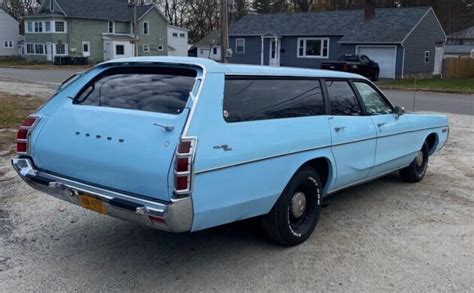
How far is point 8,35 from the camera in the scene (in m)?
72.5

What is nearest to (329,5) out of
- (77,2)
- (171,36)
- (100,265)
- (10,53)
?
(171,36)

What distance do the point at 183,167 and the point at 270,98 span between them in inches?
53.2

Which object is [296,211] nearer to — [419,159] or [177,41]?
[419,159]

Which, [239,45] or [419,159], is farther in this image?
[239,45]

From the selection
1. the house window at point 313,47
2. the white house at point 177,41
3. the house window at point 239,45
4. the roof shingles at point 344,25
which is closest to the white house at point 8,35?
the white house at point 177,41

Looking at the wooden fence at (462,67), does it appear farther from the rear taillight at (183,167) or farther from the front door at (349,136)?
the rear taillight at (183,167)

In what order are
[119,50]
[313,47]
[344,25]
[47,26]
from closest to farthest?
1. [344,25]
2. [313,47]
3. [47,26]
4. [119,50]

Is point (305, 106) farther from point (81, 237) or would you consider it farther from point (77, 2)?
point (77, 2)

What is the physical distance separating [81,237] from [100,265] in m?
0.74

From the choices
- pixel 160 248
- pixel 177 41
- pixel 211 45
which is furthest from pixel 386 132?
pixel 177 41

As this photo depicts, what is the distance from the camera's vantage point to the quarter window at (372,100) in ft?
19.7

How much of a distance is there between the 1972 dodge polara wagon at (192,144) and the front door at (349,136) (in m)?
0.02

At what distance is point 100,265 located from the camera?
434 cm

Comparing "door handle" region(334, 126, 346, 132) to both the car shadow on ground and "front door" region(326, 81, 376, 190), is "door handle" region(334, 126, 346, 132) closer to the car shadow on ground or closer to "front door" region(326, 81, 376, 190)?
"front door" region(326, 81, 376, 190)
